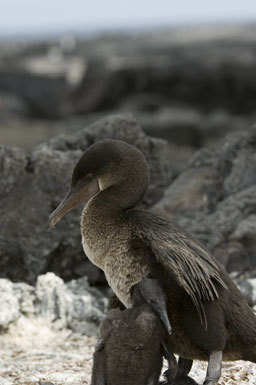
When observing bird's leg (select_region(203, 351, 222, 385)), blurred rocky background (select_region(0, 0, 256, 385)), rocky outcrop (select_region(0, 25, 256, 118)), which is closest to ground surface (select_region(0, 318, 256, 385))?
blurred rocky background (select_region(0, 0, 256, 385))

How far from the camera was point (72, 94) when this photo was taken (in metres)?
31.4

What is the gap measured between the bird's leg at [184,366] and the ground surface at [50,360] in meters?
0.16

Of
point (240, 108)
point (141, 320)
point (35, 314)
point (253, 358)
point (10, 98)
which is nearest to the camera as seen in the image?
point (141, 320)

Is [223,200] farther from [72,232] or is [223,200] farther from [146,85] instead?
[146,85]

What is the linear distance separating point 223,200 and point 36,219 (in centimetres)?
215

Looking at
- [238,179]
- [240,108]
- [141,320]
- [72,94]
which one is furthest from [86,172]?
[72,94]

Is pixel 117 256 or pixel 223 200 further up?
pixel 117 256

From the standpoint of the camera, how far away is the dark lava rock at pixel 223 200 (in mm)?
7734

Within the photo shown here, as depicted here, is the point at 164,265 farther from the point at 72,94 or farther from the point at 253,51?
the point at 253,51

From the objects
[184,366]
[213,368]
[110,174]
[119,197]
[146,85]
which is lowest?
[146,85]

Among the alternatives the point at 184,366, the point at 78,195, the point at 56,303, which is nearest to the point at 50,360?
the point at 56,303

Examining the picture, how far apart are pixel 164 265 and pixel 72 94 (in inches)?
1058

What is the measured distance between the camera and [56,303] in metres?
7.42

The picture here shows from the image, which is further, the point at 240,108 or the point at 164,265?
the point at 240,108
